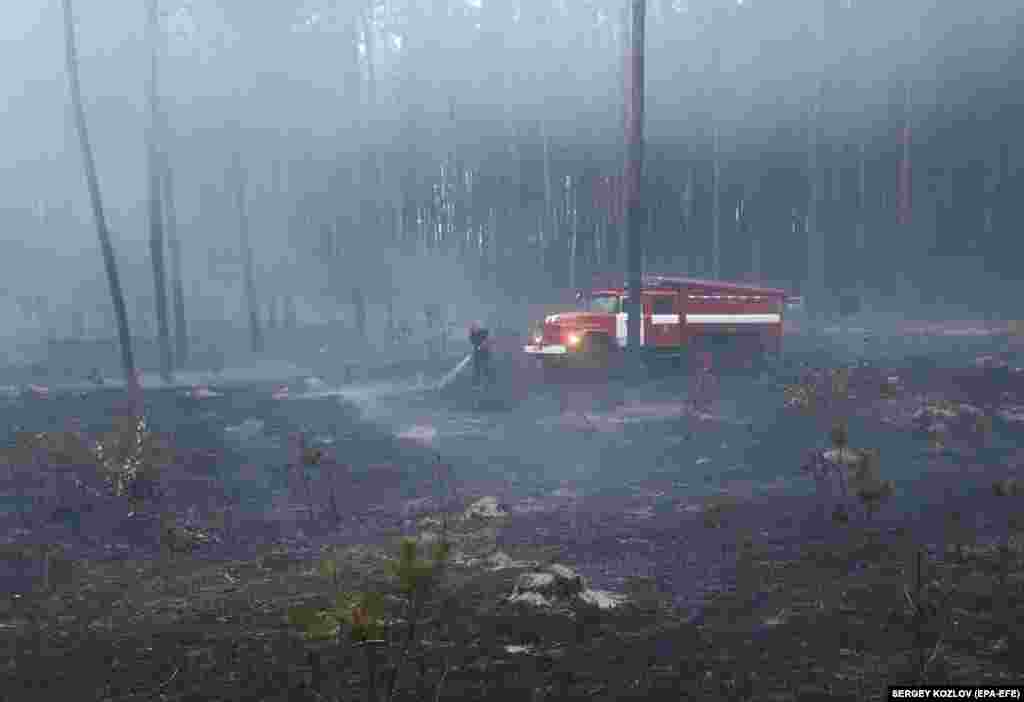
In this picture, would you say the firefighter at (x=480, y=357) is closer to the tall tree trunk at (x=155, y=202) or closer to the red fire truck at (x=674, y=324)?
the red fire truck at (x=674, y=324)

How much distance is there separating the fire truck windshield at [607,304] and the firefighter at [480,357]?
102 inches

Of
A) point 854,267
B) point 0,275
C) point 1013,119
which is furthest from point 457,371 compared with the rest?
point 0,275

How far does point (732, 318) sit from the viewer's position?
66.1 ft

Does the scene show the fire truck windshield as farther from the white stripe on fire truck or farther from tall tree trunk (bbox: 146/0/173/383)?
tall tree trunk (bbox: 146/0/173/383)

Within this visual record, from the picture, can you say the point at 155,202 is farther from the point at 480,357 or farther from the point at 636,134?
the point at 636,134

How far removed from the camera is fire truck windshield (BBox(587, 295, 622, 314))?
1979 centimetres

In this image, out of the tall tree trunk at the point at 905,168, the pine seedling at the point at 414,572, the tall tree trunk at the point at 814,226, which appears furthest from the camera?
the tall tree trunk at the point at 905,168

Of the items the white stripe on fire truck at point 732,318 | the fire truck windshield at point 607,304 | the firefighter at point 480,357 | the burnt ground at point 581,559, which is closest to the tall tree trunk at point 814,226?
the white stripe on fire truck at point 732,318

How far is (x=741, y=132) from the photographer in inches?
1436

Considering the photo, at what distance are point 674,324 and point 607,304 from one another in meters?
1.50

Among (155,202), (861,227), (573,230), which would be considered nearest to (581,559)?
(155,202)

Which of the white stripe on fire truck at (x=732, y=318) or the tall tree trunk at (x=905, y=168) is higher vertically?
the tall tree trunk at (x=905, y=168)

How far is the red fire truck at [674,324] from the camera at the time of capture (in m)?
19.6

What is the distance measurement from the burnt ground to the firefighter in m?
2.69
